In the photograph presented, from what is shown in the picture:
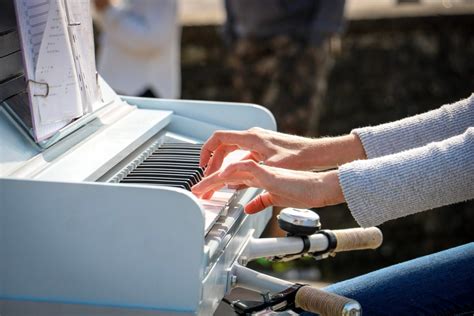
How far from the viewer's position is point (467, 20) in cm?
611

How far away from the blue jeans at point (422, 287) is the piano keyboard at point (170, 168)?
0.49 m

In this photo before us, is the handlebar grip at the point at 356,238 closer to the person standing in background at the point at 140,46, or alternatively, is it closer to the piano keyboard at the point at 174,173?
the piano keyboard at the point at 174,173

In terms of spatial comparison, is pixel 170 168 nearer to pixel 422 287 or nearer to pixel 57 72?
pixel 57 72

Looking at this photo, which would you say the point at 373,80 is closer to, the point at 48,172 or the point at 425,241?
the point at 425,241

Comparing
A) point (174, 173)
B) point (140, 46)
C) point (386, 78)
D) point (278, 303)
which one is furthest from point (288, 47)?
point (278, 303)

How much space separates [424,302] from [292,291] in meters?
0.47

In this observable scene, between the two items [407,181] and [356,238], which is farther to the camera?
[356,238]

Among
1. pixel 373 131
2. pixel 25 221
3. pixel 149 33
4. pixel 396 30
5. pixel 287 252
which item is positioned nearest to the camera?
pixel 25 221

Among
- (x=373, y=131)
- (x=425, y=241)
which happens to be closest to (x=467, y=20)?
(x=425, y=241)

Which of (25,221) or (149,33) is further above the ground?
(25,221)

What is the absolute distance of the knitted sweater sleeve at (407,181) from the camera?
2.09 metres

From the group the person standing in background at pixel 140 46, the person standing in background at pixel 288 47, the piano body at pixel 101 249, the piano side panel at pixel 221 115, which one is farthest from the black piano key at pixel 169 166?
the person standing in background at pixel 288 47

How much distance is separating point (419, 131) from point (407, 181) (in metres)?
0.44

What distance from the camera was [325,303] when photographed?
1927 mm
